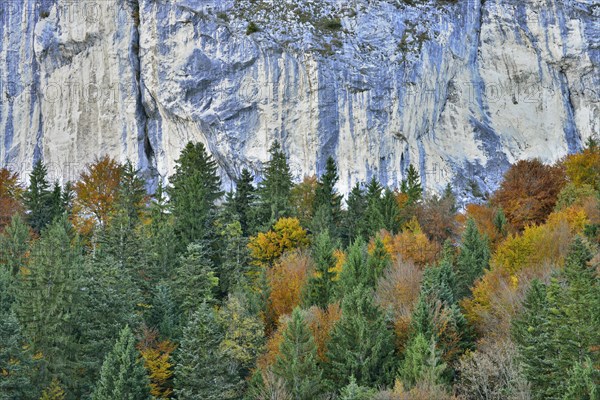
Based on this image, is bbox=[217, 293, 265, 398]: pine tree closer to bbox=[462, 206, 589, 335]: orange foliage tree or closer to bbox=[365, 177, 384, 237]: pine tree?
bbox=[462, 206, 589, 335]: orange foliage tree

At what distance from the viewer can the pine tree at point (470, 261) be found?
38.5 metres

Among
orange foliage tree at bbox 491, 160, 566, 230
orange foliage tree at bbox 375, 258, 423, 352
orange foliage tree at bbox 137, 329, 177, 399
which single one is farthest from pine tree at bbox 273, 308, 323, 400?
orange foliage tree at bbox 491, 160, 566, 230

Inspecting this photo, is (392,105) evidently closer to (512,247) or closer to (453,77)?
(453,77)

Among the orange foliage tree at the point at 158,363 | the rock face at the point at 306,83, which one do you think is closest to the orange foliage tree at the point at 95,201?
the rock face at the point at 306,83

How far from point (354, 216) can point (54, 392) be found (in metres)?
28.5

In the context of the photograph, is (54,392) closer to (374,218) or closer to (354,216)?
(374,218)

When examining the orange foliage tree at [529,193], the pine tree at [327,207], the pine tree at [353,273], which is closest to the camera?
the pine tree at [353,273]

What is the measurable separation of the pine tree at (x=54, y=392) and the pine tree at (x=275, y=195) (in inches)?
783

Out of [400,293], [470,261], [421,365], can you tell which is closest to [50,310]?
[421,365]

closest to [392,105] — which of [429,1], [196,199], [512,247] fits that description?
[429,1]

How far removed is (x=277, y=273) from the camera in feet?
139

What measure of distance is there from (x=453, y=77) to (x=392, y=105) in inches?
365

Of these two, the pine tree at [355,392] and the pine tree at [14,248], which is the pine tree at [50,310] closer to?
the pine tree at [14,248]

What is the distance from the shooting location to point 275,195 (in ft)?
169
